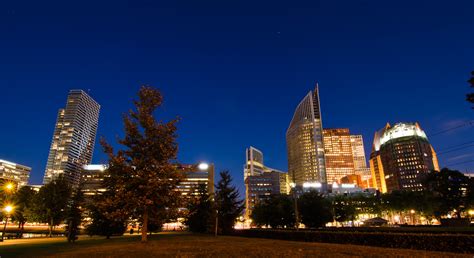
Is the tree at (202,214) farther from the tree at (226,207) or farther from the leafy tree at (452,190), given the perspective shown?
the leafy tree at (452,190)

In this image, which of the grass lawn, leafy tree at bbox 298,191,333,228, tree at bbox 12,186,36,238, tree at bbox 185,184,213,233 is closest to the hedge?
the grass lawn

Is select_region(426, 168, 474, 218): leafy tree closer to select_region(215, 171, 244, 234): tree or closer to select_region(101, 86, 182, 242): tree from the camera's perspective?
select_region(215, 171, 244, 234): tree

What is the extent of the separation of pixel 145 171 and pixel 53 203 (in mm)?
53374

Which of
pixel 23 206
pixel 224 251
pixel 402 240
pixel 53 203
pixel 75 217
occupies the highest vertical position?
pixel 53 203

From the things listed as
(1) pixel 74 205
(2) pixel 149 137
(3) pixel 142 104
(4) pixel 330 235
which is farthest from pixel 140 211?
(1) pixel 74 205

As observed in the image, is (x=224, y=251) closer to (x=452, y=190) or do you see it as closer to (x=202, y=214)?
(x=202, y=214)

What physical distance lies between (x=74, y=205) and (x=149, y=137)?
26118 millimetres

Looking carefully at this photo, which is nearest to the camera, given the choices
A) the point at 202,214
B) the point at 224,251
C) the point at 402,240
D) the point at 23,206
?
the point at 224,251

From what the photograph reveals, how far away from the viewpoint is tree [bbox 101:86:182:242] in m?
25.7

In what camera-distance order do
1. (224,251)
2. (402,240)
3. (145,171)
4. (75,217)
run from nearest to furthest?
(224,251) < (402,240) < (145,171) < (75,217)

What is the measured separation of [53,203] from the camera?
64.6 metres

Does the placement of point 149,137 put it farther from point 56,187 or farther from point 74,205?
point 56,187

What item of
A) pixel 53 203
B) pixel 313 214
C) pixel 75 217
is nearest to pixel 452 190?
pixel 313 214

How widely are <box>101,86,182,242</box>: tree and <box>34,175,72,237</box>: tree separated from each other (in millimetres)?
49080
